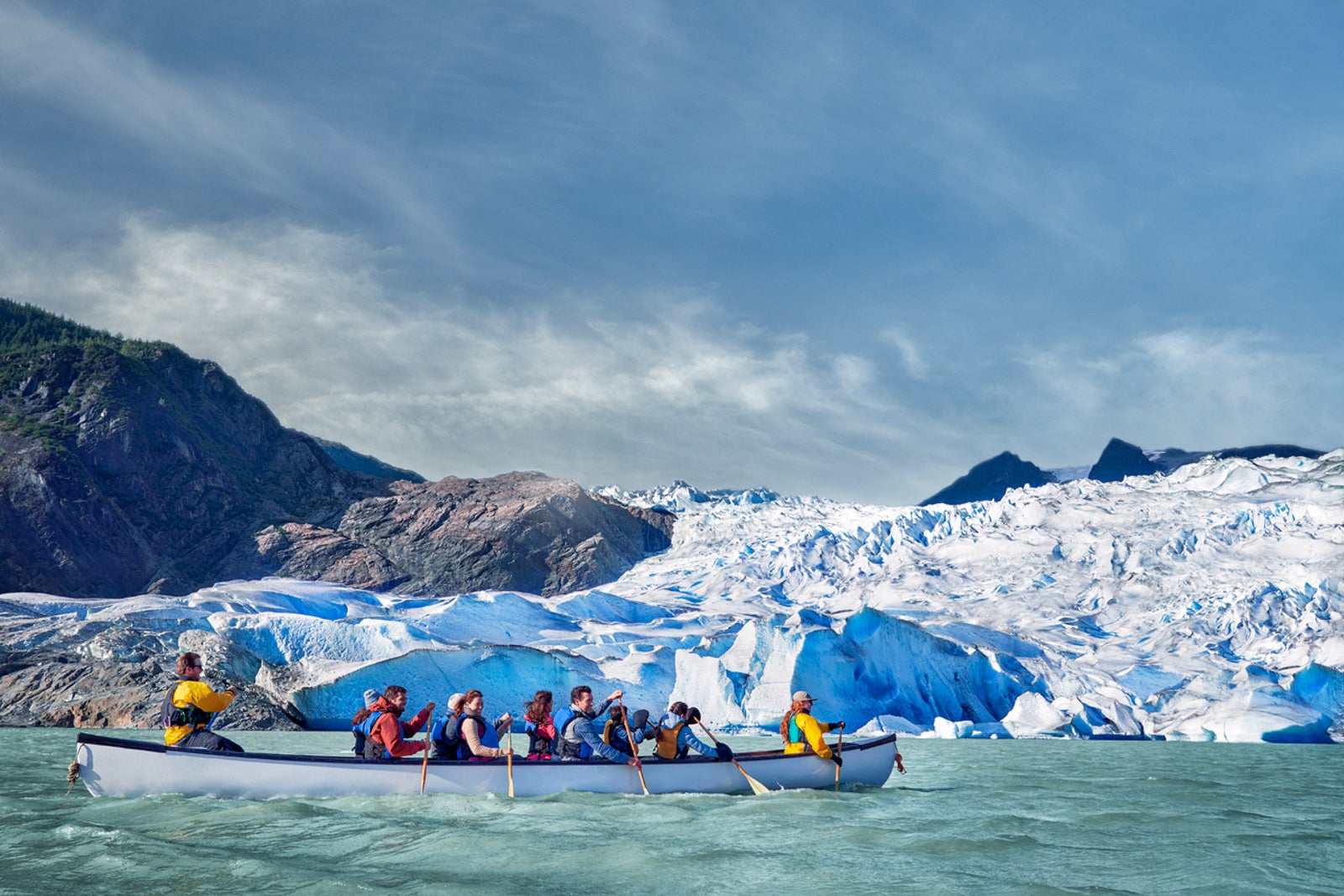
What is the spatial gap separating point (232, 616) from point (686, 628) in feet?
69.1

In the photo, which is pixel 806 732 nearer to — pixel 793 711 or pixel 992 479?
pixel 793 711

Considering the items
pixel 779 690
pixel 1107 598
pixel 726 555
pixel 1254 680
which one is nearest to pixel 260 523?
pixel 726 555

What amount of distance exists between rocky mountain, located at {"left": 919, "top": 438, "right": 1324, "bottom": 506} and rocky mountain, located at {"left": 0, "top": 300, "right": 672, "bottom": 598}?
55864 millimetres

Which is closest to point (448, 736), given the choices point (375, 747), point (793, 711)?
point (375, 747)

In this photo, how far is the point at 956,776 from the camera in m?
16.7

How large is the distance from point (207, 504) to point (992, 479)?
100 m

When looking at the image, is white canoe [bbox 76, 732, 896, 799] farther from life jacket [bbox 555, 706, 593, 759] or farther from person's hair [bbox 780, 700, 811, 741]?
person's hair [bbox 780, 700, 811, 741]

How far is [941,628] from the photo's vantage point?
40812mm

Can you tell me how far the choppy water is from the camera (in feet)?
22.9

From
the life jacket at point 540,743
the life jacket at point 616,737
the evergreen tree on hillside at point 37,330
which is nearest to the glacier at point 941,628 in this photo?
the life jacket at point 540,743

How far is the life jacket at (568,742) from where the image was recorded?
38.0ft

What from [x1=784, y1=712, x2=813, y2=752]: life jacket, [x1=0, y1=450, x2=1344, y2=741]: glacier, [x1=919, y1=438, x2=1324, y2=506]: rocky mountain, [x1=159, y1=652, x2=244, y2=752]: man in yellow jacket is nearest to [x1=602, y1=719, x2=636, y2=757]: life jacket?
[x1=784, y1=712, x2=813, y2=752]: life jacket

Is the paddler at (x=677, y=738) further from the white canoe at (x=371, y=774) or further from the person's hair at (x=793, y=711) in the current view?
the person's hair at (x=793, y=711)

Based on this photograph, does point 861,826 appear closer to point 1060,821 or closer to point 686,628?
point 1060,821
